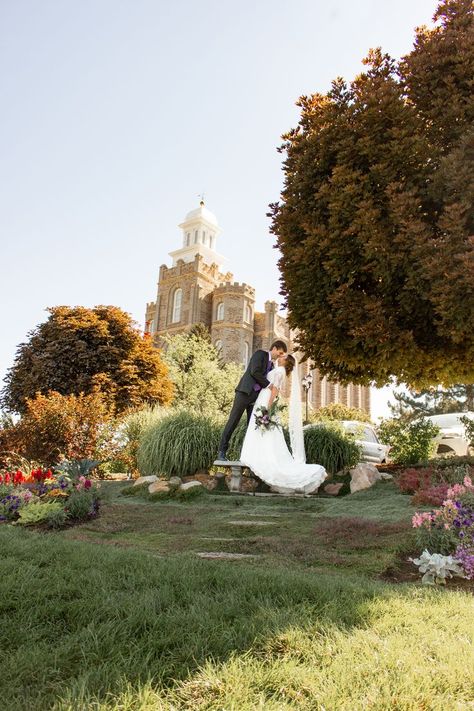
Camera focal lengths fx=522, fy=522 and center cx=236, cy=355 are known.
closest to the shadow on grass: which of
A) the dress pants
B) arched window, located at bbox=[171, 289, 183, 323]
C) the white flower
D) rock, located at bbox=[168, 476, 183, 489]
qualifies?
the white flower

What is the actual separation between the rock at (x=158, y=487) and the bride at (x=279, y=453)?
142 centimetres

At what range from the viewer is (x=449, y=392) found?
30.4 meters

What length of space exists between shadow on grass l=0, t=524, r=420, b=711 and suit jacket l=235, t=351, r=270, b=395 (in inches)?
229

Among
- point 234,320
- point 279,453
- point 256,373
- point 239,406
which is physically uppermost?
point 234,320

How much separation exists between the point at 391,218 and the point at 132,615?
5.99m

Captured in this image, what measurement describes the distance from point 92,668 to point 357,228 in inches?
241

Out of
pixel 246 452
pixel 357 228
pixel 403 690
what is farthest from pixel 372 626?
pixel 246 452

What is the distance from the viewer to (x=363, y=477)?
9188 millimetres

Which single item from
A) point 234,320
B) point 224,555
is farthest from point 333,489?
point 234,320

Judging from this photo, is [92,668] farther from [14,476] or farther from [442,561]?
[14,476]

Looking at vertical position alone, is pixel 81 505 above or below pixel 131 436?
below

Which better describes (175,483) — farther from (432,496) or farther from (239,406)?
(432,496)

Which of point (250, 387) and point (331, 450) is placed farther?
point (331, 450)

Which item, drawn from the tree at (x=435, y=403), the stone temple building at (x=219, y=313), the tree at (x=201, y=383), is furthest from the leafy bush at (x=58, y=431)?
the stone temple building at (x=219, y=313)
